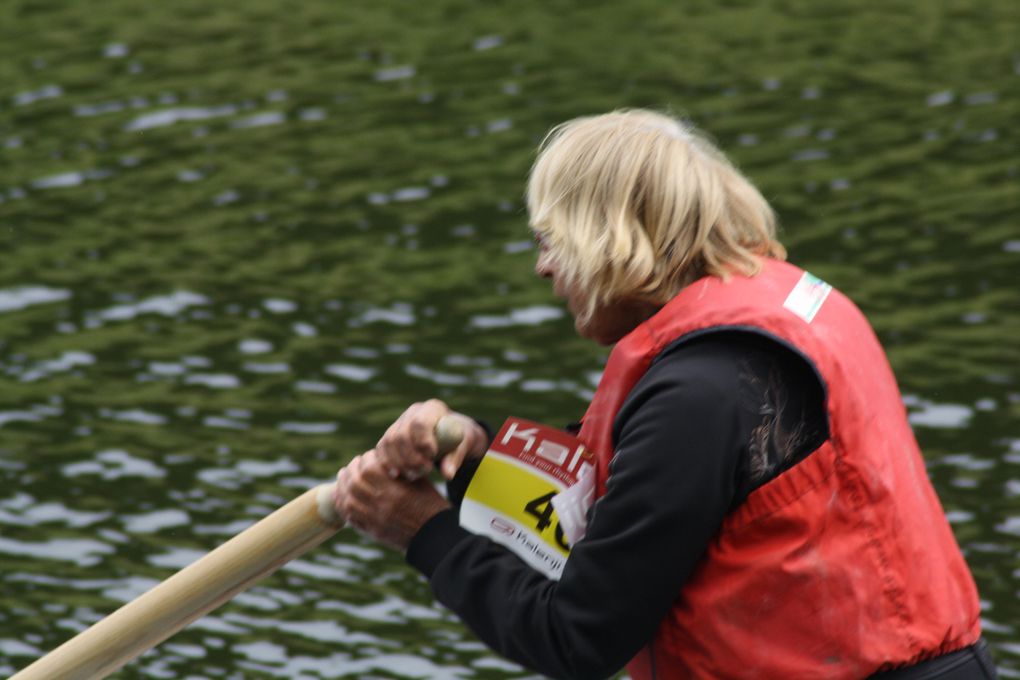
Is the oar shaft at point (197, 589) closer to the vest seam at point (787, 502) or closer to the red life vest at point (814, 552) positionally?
the red life vest at point (814, 552)

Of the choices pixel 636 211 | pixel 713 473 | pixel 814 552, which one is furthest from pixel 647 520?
pixel 636 211

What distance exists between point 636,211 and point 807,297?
313 mm

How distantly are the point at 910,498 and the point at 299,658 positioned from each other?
3580mm

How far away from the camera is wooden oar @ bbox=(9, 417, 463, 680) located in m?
3.42

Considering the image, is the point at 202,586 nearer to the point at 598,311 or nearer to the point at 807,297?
the point at 598,311

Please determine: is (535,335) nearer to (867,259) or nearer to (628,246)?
(867,259)

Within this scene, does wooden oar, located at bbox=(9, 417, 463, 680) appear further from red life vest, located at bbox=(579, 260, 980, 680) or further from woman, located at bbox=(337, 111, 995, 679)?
red life vest, located at bbox=(579, 260, 980, 680)

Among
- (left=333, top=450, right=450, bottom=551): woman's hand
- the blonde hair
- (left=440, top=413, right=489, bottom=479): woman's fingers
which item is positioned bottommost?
(left=333, top=450, right=450, bottom=551): woman's hand

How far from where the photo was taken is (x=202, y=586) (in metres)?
3.46

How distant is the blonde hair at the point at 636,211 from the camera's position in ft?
9.88

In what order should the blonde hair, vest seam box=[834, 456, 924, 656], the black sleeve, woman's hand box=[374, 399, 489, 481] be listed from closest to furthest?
the black sleeve
vest seam box=[834, 456, 924, 656]
the blonde hair
woman's hand box=[374, 399, 489, 481]

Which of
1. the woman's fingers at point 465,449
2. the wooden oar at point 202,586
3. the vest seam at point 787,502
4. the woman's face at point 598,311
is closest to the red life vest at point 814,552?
the vest seam at point 787,502

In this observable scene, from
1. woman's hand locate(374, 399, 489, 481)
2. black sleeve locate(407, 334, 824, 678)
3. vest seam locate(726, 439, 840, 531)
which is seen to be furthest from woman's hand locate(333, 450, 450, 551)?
vest seam locate(726, 439, 840, 531)

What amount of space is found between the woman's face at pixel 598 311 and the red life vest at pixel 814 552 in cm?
11
